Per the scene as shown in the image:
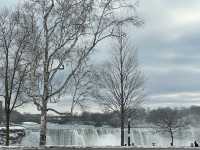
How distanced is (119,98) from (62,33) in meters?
13.9

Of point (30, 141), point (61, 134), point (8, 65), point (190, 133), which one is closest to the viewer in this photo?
point (8, 65)

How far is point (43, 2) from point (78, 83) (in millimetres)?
7303

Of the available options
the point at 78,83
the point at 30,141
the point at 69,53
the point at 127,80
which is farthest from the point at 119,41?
the point at 30,141

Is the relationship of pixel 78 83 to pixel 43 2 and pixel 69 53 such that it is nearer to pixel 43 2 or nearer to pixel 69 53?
pixel 69 53

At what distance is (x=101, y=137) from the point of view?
7344cm

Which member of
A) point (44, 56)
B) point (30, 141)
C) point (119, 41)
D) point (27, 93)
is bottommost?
point (30, 141)

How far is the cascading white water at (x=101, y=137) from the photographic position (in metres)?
67.6

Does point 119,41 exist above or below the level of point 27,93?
above

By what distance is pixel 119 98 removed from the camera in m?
45.3

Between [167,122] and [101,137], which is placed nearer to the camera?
[167,122]

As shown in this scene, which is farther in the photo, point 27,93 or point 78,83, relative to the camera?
point 78,83

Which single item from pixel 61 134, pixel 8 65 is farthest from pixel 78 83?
pixel 61 134

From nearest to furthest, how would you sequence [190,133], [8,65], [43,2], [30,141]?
1. [43,2]
2. [8,65]
3. [30,141]
4. [190,133]

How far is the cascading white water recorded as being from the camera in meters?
67.6
